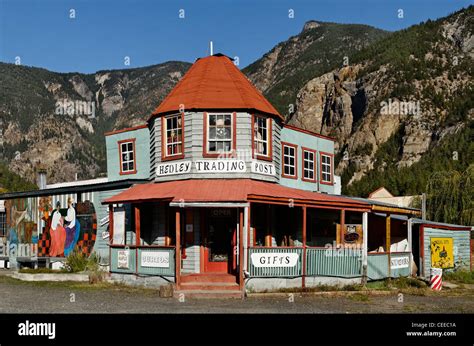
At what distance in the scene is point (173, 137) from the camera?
24.2 meters

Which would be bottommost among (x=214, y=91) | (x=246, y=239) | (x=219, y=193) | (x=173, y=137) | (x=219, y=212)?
(x=246, y=239)

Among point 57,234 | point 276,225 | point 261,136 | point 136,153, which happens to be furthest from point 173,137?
point 57,234

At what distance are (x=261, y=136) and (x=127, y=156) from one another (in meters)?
7.27

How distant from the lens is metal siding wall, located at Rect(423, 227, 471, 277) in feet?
95.3

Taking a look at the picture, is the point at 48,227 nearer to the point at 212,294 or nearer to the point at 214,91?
the point at 214,91

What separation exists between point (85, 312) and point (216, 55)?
1515 centimetres

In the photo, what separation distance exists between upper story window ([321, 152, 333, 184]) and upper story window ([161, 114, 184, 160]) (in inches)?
389

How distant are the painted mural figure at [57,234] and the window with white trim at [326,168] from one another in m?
13.0

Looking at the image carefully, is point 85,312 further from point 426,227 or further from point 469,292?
point 426,227

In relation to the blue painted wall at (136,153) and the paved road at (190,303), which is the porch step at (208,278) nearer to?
the paved road at (190,303)

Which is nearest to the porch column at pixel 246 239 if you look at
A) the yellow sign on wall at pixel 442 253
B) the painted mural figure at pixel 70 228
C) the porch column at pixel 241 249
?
the porch column at pixel 241 249

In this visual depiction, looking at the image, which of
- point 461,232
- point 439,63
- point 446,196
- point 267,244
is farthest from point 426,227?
point 439,63

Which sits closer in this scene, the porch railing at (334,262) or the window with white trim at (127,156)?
the porch railing at (334,262)

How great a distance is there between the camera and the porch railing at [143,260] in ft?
70.0
